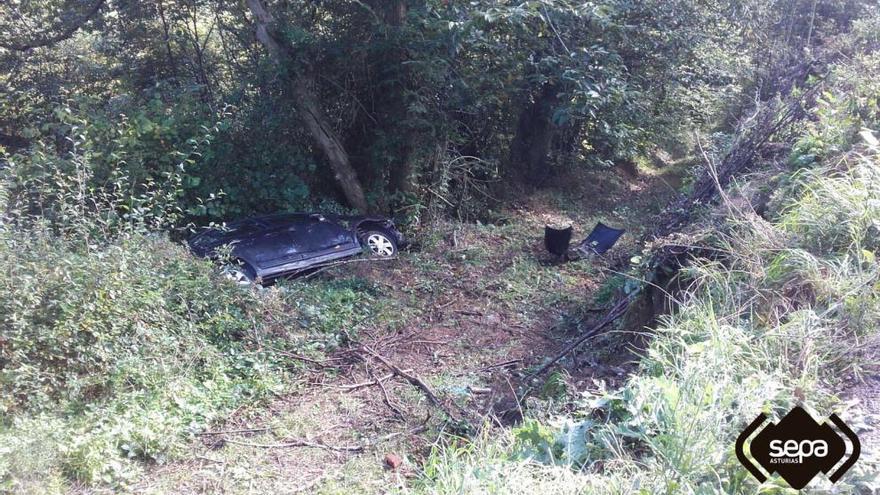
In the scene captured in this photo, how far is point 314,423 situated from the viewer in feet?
17.9

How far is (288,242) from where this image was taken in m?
8.38

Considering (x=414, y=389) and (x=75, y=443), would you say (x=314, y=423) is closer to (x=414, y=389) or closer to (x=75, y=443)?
(x=414, y=389)

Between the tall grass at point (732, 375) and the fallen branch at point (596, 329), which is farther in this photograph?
the fallen branch at point (596, 329)

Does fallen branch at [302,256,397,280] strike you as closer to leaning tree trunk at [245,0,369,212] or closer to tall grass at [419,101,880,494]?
leaning tree trunk at [245,0,369,212]

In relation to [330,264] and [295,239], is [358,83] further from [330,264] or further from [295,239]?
[330,264]

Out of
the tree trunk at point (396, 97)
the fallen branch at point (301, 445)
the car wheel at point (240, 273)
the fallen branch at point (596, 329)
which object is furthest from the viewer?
the tree trunk at point (396, 97)

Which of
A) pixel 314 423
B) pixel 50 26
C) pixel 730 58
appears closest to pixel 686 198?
pixel 314 423

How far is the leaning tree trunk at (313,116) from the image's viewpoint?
10047 millimetres

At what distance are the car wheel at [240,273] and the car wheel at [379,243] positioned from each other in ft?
6.58

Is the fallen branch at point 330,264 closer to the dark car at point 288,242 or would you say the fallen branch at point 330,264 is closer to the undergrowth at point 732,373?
the dark car at point 288,242

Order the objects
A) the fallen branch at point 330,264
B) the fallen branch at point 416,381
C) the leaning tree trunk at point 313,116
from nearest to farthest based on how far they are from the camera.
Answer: the fallen branch at point 416,381 < the fallen branch at point 330,264 < the leaning tree trunk at point 313,116

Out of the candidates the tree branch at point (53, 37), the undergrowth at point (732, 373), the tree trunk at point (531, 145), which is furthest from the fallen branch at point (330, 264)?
the tree branch at point (53, 37)

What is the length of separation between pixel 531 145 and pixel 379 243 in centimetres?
600

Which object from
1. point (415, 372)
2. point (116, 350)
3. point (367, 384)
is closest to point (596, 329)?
point (415, 372)
